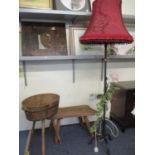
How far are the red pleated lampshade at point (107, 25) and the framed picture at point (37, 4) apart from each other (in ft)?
1.88

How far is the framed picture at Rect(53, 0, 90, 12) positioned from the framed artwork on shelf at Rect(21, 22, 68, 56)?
26 centimetres

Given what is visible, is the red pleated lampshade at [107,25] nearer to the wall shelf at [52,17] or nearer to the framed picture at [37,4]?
the wall shelf at [52,17]

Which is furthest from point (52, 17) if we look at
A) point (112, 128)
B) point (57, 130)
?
point (112, 128)

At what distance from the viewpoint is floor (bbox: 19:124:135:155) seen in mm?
1914

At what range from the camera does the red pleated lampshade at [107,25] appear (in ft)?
5.23

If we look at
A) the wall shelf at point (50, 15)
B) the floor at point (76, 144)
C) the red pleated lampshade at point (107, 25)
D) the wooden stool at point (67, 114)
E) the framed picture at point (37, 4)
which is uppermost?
the framed picture at point (37, 4)

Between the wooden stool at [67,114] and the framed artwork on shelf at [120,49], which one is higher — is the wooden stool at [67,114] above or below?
below

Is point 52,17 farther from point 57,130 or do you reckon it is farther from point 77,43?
point 57,130

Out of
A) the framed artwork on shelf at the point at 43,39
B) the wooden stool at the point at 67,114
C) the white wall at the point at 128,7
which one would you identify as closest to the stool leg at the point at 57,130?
the wooden stool at the point at 67,114

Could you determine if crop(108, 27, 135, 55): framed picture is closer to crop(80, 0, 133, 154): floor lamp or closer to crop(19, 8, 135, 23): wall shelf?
crop(19, 8, 135, 23): wall shelf

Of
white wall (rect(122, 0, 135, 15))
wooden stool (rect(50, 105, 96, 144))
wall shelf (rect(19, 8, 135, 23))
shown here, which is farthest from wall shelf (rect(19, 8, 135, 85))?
wooden stool (rect(50, 105, 96, 144))
